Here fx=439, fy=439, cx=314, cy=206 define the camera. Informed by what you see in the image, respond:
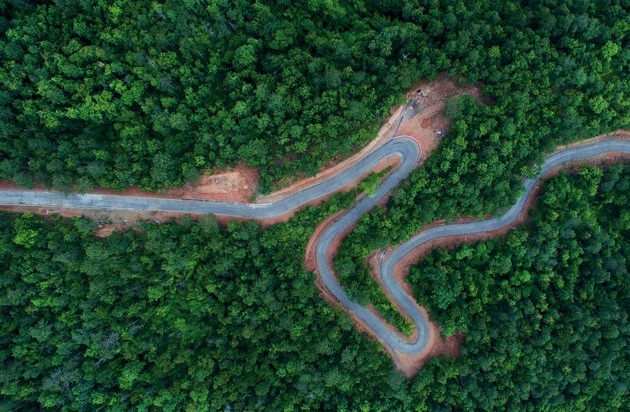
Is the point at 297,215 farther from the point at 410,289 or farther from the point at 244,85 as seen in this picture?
the point at 410,289

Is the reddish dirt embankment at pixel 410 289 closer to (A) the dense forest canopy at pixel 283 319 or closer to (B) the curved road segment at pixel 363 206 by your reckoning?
(B) the curved road segment at pixel 363 206

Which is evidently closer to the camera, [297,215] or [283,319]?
[283,319]

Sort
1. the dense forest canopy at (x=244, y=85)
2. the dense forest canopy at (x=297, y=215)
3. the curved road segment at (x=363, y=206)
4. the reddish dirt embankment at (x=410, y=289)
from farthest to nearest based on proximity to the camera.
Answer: the reddish dirt embankment at (x=410, y=289) < the curved road segment at (x=363, y=206) < the dense forest canopy at (x=297, y=215) < the dense forest canopy at (x=244, y=85)

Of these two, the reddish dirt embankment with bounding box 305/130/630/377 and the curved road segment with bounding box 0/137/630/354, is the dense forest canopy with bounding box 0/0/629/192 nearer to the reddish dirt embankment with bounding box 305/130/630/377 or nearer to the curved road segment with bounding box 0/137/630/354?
the curved road segment with bounding box 0/137/630/354

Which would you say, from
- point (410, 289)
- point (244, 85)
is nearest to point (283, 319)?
point (410, 289)

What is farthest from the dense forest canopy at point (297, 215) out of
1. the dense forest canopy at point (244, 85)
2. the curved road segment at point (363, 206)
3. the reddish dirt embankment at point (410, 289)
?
the curved road segment at point (363, 206)

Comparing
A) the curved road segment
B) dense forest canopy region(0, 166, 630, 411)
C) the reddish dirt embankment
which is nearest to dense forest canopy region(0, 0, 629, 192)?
the curved road segment

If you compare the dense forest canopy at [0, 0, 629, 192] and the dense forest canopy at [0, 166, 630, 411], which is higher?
the dense forest canopy at [0, 0, 629, 192]
